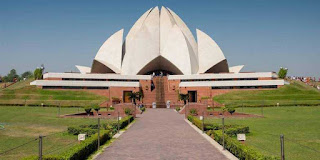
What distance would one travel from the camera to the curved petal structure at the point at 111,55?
202 feet

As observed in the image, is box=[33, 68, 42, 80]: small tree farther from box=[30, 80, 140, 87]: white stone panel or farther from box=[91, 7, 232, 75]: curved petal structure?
box=[91, 7, 232, 75]: curved petal structure

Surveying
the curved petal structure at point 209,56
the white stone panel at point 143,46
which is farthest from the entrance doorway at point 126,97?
the curved petal structure at point 209,56

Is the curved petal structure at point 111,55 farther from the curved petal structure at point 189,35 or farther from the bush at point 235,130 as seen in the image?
the bush at point 235,130

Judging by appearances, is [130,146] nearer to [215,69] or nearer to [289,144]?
[289,144]

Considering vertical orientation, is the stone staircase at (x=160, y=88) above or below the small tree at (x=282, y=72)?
below

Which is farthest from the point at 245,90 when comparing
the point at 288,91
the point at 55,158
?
the point at 55,158

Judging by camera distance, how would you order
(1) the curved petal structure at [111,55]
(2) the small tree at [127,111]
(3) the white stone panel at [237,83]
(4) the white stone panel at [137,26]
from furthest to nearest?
(4) the white stone panel at [137,26]
(1) the curved petal structure at [111,55]
(3) the white stone panel at [237,83]
(2) the small tree at [127,111]

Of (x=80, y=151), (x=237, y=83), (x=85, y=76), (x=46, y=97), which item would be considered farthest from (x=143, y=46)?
(x=80, y=151)

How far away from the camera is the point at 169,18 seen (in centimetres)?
6412

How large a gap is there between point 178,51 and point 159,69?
8.57 meters

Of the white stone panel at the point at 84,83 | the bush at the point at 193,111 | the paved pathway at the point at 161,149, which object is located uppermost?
the white stone panel at the point at 84,83

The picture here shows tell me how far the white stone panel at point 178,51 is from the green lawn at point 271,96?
1125 centimetres

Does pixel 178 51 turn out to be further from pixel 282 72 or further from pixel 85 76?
pixel 282 72

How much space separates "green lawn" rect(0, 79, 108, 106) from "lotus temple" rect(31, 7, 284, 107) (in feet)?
7.35
